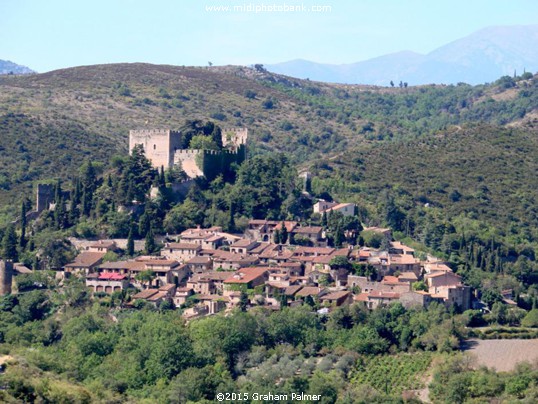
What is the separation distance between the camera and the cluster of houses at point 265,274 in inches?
2237

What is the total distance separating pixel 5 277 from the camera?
60094mm

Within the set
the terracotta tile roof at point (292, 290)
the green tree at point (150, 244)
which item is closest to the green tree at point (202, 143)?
the green tree at point (150, 244)

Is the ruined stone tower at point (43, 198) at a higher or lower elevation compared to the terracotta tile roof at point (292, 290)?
higher

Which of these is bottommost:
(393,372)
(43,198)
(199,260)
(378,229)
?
(393,372)

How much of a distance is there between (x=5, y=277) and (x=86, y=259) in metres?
3.98

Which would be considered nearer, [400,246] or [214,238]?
[214,238]

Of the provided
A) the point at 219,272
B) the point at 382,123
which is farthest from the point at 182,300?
the point at 382,123

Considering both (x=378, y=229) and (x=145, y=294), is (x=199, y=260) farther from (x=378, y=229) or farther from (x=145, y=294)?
(x=378, y=229)

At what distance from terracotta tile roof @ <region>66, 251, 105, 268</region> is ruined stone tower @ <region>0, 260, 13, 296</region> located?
2748mm

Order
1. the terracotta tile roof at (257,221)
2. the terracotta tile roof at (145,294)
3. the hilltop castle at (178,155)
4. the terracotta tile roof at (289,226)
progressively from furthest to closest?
the hilltop castle at (178,155) < the terracotta tile roof at (257,221) < the terracotta tile roof at (289,226) < the terracotta tile roof at (145,294)

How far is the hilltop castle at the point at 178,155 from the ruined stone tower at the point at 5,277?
12.6 meters

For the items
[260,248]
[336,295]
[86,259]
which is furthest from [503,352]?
[86,259]

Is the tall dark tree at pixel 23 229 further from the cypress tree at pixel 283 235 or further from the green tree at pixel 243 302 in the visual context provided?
the green tree at pixel 243 302

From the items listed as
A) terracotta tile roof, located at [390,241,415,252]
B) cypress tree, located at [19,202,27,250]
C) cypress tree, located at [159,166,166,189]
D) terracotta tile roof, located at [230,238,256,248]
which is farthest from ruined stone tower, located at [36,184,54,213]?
terracotta tile roof, located at [390,241,415,252]
